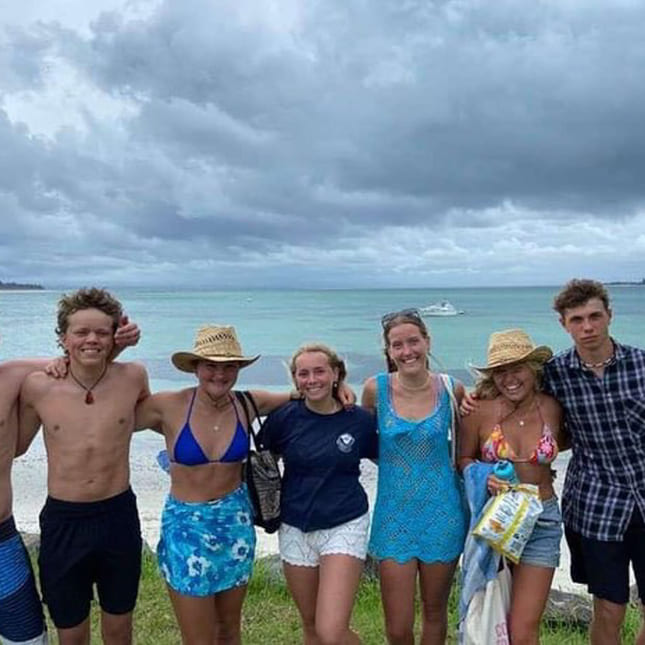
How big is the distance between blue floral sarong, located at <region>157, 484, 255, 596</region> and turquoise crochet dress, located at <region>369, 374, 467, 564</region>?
0.83 meters

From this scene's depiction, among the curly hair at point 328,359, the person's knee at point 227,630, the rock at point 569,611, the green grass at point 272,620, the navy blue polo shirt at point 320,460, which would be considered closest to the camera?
the navy blue polo shirt at point 320,460

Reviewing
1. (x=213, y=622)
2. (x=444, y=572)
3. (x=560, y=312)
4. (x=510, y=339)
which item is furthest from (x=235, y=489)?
(x=560, y=312)

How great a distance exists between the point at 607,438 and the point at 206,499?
96.3 inches

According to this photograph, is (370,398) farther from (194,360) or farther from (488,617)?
(488,617)

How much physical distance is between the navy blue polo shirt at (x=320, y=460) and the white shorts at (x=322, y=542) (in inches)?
1.7

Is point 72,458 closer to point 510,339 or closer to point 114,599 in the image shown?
point 114,599

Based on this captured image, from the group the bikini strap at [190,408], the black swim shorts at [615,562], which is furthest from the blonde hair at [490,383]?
the bikini strap at [190,408]

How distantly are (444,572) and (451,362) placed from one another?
107ft

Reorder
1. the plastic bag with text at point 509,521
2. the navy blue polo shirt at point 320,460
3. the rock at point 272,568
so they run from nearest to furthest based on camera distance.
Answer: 1. the plastic bag with text at point 509,521
2. the navy blue polo shirt at point 320,460
3. the rock at point 272,568

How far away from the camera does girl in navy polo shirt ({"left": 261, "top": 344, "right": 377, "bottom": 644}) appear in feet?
13.9

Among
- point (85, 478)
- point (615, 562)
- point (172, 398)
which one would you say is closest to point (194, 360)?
point (172, 398)

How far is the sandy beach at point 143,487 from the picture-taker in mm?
9906

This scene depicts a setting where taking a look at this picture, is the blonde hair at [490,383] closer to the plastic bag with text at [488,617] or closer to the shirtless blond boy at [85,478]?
the plastic bag with text at [488,617]

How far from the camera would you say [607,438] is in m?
4.34
